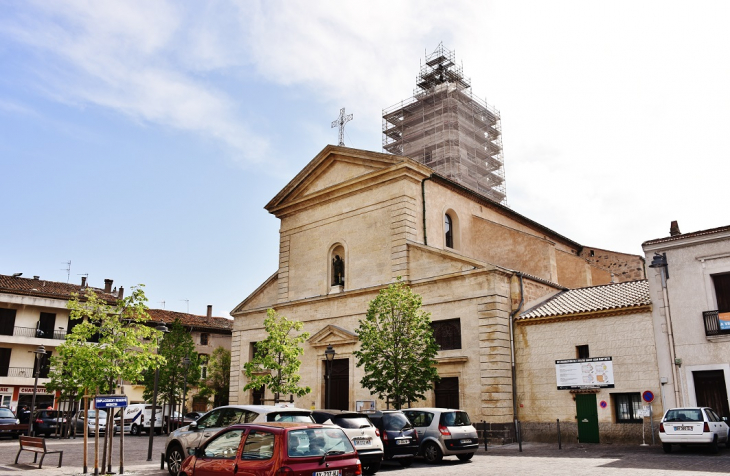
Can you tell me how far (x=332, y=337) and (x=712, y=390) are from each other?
1566cm

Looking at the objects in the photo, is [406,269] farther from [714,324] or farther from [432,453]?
[714,324]

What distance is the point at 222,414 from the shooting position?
13320 millimetres

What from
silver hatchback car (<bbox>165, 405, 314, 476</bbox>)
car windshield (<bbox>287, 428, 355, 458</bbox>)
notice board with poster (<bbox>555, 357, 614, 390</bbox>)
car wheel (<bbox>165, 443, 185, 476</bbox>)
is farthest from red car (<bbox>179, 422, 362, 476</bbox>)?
notice board with poster (<bbox>555, 357, 614, 390</bbox>)

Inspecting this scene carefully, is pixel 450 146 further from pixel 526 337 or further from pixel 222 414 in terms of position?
pixel 222 414

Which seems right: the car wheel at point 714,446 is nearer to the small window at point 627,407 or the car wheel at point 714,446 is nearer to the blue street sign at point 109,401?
the small window at point 627,407

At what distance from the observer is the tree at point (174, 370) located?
38.4m

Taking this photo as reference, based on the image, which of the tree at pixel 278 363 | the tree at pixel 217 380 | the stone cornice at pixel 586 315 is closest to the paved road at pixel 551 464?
the stone cornice at pixel 586 315

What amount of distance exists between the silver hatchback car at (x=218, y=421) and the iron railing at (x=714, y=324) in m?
13.3

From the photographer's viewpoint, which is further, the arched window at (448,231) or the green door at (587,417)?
the arched window at (448,231)

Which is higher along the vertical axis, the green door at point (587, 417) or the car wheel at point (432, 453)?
the green door at point (587, 417)

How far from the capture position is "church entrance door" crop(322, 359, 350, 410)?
27.0m

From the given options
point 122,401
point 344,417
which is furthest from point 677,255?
point 122,401

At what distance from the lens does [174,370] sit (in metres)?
38.8

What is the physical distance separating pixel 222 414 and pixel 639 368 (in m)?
14.1
